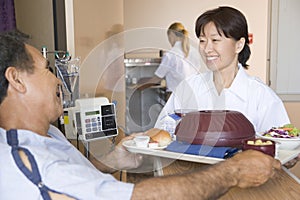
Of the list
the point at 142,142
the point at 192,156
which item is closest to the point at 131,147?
the point at 142,142

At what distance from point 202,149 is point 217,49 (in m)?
0.61

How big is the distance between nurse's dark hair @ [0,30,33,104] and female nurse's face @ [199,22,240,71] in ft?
2.80

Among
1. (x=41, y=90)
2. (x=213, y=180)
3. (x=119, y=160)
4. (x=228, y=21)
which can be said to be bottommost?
(x=119, y=160)

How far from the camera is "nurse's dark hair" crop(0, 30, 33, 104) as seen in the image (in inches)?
25.9

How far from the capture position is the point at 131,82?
9.73ft

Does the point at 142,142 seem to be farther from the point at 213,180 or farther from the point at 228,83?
the point at 228,83

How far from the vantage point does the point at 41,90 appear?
705 mm

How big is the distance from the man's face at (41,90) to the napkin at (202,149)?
36cm

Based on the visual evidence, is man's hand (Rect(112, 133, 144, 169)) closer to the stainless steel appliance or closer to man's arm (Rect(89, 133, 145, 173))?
man's arm (Rect(89, 133, 145, 173))

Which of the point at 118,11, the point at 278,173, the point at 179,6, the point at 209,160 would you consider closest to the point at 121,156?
the point at 209,160

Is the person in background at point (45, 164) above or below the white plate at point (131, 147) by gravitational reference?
above

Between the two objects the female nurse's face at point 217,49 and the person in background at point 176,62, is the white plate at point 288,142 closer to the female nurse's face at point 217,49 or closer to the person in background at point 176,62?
the female nurse's face at point 217,49

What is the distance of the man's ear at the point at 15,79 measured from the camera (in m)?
0.66

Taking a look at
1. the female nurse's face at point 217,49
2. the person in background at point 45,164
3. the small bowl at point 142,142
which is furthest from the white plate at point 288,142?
the female nurse's face at point 217,49
